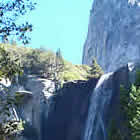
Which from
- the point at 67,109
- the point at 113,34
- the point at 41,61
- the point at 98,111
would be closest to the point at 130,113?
the point at 98,111

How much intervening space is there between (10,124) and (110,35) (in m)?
76.3

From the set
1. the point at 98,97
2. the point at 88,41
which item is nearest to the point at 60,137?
the point at 98,97

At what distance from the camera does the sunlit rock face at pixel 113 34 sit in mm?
73875

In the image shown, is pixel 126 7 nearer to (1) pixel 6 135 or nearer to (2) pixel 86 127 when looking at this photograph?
(2) pixel 86 127

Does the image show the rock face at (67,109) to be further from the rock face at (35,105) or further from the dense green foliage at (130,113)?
the dense green foliage at (130,113)

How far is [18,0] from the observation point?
5867 millimetres

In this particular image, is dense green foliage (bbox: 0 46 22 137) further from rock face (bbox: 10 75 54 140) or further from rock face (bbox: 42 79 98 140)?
rock face (bbox: 42 79 98 140)

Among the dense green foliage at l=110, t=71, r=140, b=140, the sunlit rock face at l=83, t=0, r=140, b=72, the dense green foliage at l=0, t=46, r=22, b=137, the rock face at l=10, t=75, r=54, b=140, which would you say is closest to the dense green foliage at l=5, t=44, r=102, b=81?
the rock face at l=10, t=75, r=54, b=140

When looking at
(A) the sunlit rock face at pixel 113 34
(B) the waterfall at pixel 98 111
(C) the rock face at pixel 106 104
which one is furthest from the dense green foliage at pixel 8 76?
(A) the sunlit rock face at pixel 113 34

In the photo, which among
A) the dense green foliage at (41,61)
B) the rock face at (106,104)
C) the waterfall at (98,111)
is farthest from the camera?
the dense green foliage at (41,61)

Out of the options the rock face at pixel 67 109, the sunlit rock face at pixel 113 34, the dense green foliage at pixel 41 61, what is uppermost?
the sunlit rock face at pixel 113 34

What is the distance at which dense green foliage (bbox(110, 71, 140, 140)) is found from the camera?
23.4 meters

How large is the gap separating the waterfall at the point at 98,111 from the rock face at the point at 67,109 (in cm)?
115

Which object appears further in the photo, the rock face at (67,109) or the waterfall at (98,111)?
the rock face at (67,109)
